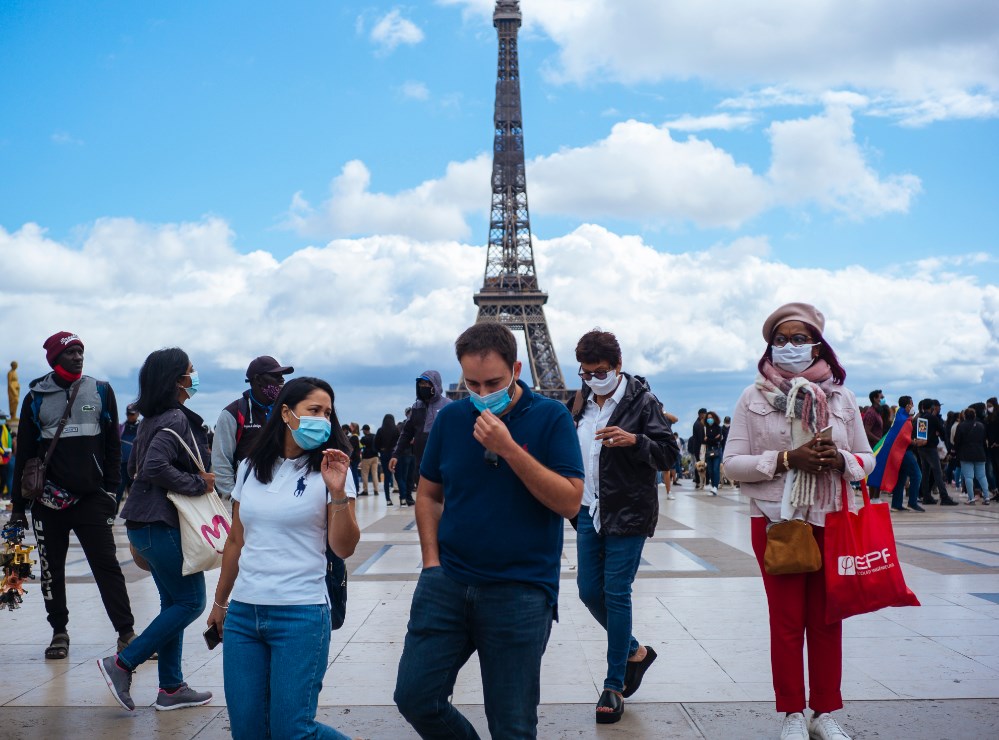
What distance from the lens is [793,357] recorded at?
4379 mm

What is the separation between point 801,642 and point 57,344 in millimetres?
4209

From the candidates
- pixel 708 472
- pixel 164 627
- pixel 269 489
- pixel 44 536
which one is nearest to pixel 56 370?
pixel 44 536

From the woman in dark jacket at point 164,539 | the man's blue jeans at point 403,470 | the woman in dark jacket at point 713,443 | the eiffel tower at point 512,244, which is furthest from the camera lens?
the eiffel tower at point 512,244

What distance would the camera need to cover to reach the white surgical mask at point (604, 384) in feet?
16.2

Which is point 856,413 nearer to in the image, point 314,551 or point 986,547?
point 314,551

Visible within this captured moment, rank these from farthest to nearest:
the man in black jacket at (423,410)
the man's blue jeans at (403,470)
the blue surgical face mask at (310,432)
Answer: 1. the man's blue jeans at (403,470)
2. the man in black jacket at (423,410)
3. the blue surgical face mask at (310,432)

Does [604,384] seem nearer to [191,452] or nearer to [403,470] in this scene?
[191,452]

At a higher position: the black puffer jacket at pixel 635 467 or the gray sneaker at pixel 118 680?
the black puffer jacket at pixel 635 467

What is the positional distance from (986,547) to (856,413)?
7526mm

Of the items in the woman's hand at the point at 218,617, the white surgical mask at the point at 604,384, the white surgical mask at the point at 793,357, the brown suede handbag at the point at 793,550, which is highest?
the white surgical mask at the point at 793,357

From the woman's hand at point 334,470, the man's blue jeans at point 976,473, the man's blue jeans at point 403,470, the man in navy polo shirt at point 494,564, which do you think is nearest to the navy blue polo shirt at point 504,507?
the man in navy polo shirt at point 494,564

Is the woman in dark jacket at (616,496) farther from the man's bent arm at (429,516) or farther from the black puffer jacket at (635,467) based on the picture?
the man's bent arm at (429,516)

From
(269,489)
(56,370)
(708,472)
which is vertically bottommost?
(708,472)

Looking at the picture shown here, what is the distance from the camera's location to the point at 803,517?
429 cm
